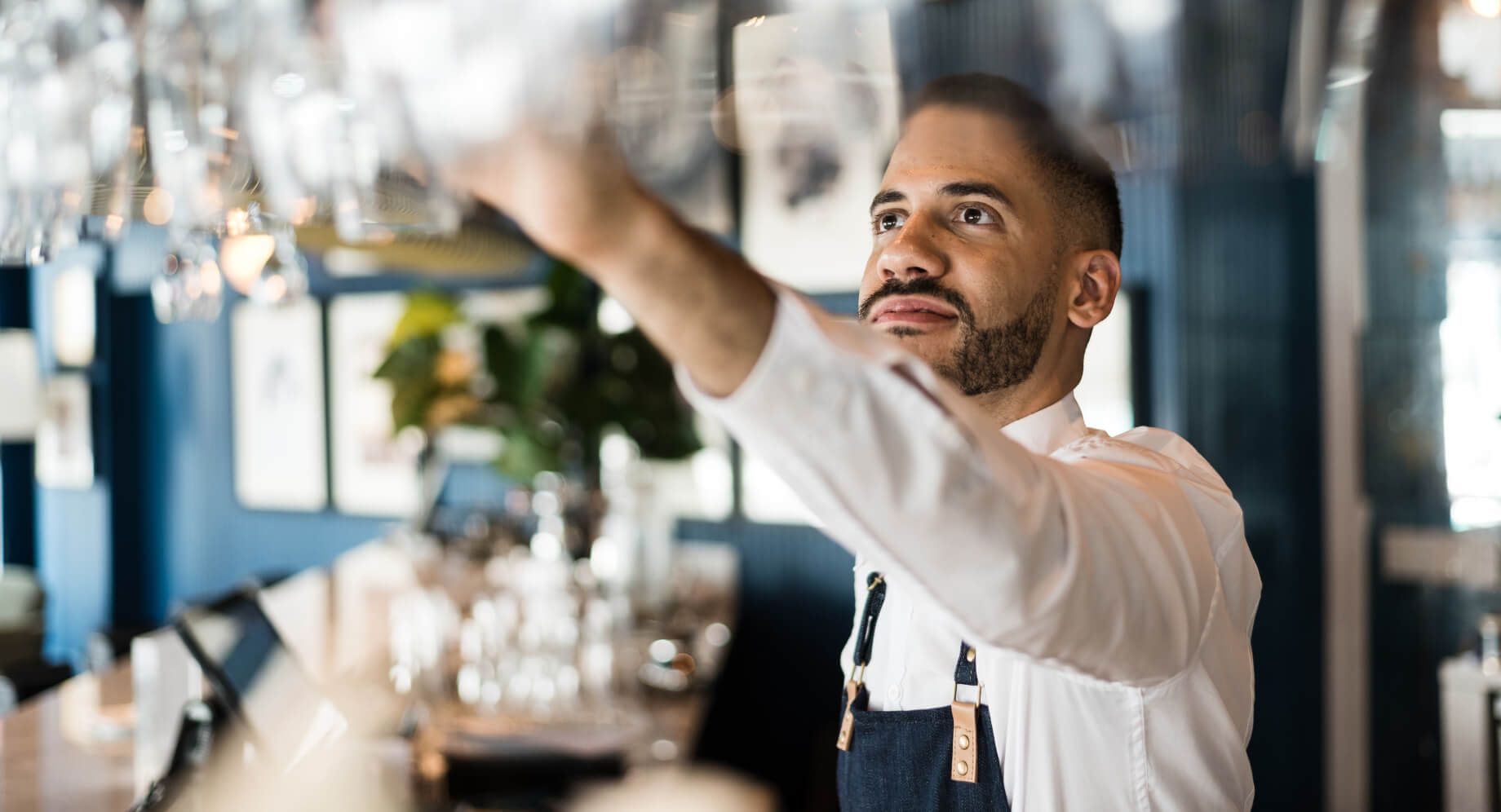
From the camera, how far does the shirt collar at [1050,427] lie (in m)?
0.77

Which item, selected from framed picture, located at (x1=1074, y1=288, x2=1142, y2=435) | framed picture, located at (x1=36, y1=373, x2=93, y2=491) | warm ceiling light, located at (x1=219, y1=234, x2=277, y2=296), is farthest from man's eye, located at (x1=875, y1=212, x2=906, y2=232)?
framed picture, located at (x1=36, y1=373, x2=93, y2=491)

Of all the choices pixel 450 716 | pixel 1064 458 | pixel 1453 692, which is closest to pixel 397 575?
pixel 450 716

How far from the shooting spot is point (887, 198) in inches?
27.9

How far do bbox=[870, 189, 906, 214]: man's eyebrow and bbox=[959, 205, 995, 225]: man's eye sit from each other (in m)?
0.04

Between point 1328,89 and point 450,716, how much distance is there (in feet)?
6.33

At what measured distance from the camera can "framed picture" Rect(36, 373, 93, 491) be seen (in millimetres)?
6262

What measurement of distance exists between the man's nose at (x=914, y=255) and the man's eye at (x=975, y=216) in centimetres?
2

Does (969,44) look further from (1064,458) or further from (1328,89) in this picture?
(1064,458)

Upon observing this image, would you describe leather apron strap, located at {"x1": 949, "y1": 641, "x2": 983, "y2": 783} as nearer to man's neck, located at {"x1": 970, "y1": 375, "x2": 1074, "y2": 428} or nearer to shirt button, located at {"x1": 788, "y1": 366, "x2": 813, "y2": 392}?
man's neck, located at {"x1": 970, "y1": 375, "x2": 1074, "y2": 428}

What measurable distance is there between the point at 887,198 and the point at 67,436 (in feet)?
Result: 23.0

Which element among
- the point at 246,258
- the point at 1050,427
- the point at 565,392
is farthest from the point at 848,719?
the point at 565,392

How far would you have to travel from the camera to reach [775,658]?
13.6 ft

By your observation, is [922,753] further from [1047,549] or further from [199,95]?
[199,95]

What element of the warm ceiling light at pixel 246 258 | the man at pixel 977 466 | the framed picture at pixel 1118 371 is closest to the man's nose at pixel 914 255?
the man at pixel 977 466
